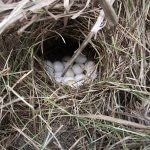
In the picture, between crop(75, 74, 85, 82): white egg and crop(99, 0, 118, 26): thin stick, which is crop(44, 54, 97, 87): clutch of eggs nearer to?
crop(75, 74, 85, 82): white egg

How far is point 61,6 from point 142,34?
1.17 ft

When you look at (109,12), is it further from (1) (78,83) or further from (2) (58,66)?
(2) (58,66)

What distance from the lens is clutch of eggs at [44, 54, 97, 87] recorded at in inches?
72.2

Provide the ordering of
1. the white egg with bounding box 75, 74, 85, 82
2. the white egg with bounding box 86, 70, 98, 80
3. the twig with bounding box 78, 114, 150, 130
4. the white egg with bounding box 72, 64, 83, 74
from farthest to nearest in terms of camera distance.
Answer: the white egg with bounding box 72, 64, 83, 74 → the white egg with bounding box 75, 74, 85, 82 → the white egg with bounding box 86, 70, 98, 80 → the twig with bounding box 78, 114, 150, 130

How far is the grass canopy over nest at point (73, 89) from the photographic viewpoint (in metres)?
→ 1.48

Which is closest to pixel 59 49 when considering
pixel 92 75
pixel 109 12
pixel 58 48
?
pixel 58 48

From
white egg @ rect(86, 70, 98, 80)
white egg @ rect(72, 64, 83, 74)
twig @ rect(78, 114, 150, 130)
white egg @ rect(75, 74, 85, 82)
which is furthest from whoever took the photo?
white egg @ rect(72, 64, 83, 74)

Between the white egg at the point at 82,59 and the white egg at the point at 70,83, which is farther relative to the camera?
the white egg at the point at 82,59

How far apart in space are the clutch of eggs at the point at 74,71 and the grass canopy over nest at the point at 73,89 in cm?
9

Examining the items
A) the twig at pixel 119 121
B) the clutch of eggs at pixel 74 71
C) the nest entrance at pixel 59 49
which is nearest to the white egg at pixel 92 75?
the clutch of eggs at pixel 74 71

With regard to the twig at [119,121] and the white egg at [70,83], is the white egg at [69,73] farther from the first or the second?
the twig at [119,121]

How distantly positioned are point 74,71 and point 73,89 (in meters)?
0.28

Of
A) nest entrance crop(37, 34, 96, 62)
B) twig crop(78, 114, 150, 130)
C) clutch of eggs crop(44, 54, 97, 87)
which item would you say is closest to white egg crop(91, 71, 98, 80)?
clutch of eggs crop(44, 54, 97, 87)

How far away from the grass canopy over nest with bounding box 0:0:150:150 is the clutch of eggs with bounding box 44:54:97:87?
86 millimetres
